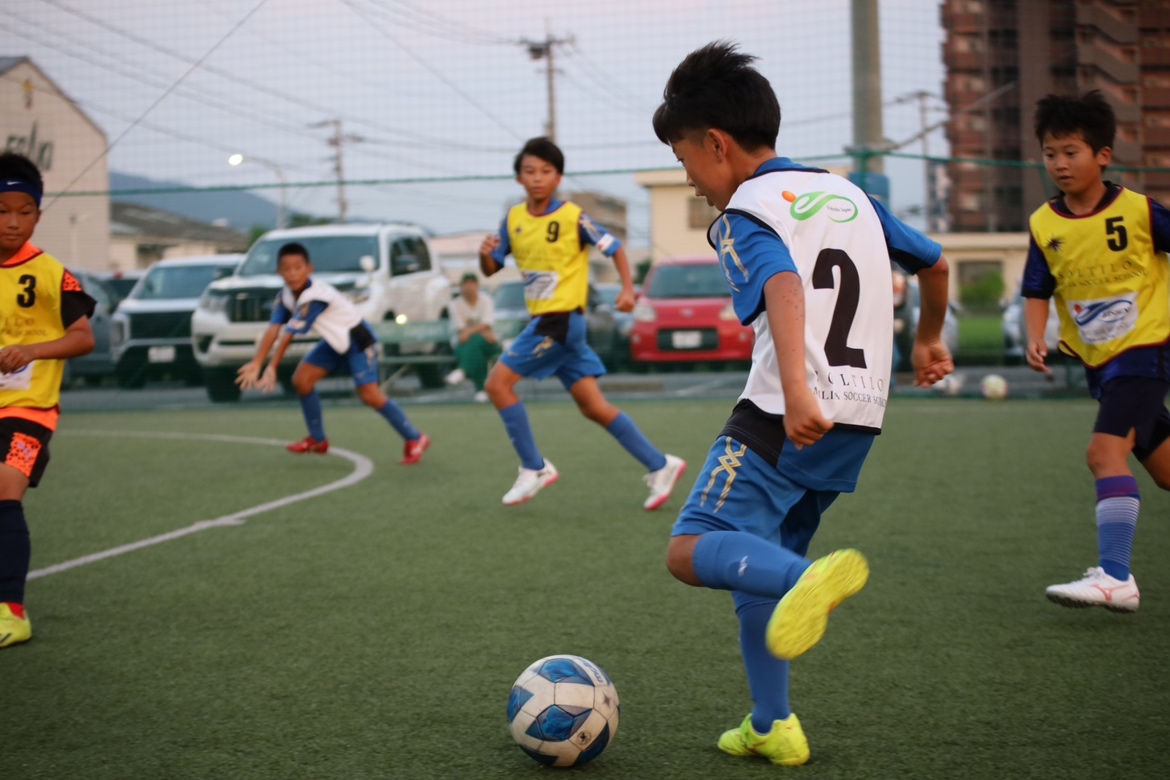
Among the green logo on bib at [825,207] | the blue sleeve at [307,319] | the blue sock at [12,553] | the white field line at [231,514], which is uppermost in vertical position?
the green logo on bib at [825,207]

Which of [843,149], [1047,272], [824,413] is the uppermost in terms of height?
[843,149]

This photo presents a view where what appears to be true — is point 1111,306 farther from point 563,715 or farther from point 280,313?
point 280,313

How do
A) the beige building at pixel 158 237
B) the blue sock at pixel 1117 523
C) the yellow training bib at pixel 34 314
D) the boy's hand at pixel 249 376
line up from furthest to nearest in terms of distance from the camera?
the beige building at pixel 158 237 → the boy's hand at pixel 249 376 → the yellow training bib at pixel 34 314 → the blue sock at pixel 1117 523

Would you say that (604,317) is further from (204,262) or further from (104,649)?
(104,649)

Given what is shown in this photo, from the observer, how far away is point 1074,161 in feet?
13.6

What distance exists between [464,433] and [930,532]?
590cm

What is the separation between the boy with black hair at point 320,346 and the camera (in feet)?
28.5

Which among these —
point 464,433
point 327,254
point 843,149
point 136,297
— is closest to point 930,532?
point 464,433

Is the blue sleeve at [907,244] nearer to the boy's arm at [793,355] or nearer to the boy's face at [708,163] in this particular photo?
the boy's face at [708,163]

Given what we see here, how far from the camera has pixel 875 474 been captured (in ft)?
24.8

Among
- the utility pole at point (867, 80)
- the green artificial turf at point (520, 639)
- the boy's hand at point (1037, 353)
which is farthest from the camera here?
the utility pole at point (867, 80)

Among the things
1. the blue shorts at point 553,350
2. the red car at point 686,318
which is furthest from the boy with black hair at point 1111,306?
the red car at point 686,318

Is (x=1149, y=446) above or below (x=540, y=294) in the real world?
below

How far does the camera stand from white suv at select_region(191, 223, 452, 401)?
46.4 feet
